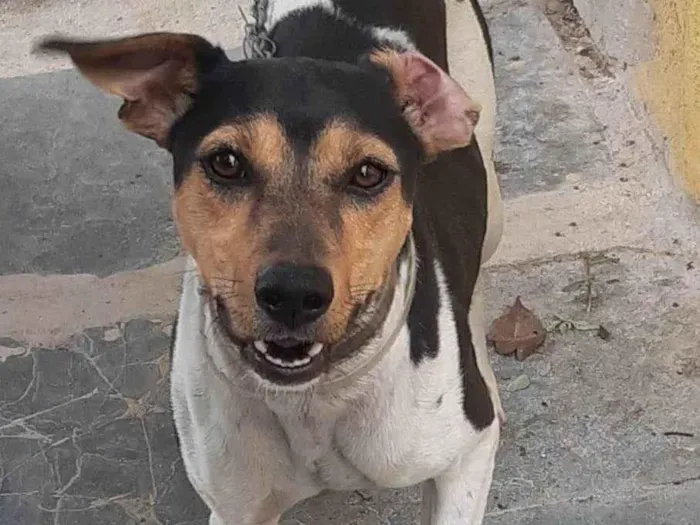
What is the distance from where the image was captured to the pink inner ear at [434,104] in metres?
3.24

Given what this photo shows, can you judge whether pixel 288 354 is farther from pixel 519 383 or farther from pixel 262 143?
pixel 519 383

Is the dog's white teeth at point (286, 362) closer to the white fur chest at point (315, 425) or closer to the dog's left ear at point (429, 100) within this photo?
the white fur chest at point (315, 425)

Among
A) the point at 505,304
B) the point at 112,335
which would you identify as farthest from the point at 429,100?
the point at 112,335

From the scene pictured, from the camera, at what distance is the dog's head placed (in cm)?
285

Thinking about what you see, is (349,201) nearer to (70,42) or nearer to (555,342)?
(70,42)

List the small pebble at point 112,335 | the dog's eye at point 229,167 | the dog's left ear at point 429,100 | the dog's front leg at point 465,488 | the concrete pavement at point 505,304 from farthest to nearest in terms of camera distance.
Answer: the small pebble at point 112,335
the concrete pavement at point 505,304
the dog's front leg at point 465,488
the dog's left ear at point 429,100
the dog's eye at point 229,167

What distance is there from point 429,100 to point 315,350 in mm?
658

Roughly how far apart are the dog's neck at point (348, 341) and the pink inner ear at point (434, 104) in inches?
10.4

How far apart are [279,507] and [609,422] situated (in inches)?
49.8

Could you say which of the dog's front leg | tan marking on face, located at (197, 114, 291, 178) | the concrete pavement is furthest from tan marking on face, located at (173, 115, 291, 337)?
the concrete pavement

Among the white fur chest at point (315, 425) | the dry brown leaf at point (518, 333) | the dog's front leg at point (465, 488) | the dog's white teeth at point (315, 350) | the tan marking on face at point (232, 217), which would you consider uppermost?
the tan marking on face at point (232, 217)

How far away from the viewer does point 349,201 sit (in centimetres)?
299

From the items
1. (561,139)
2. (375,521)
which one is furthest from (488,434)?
(561,139)

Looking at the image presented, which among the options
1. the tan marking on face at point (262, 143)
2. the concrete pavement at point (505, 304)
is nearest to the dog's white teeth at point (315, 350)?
the tan marking on face at point (262, 143)
